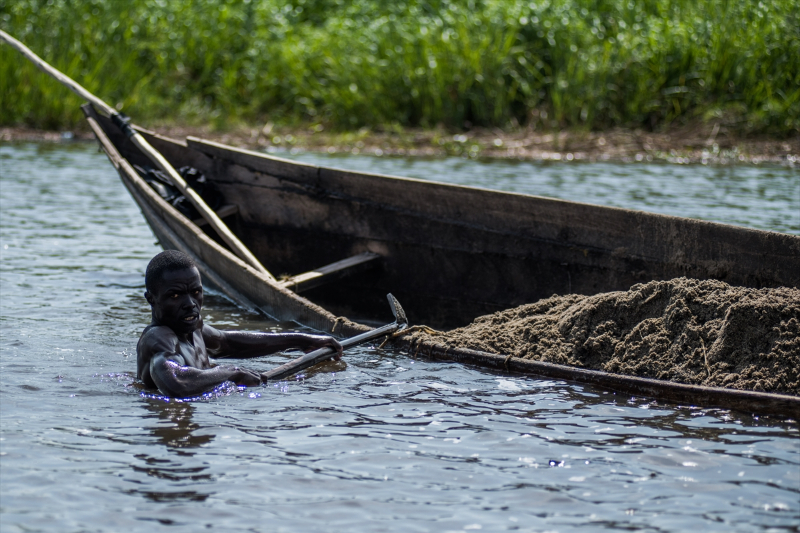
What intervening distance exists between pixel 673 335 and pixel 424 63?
9.74 meters

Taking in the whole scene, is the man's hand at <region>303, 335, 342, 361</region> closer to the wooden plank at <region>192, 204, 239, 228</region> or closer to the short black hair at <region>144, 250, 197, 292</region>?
the short black hair at <region>144, 250, 197, 292</region>

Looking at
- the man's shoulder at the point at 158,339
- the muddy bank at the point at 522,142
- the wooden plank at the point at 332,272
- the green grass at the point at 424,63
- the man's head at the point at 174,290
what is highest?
the green grass at the point at 424,63

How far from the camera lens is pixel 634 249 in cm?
497

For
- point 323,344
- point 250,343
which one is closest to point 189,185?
point 250,343

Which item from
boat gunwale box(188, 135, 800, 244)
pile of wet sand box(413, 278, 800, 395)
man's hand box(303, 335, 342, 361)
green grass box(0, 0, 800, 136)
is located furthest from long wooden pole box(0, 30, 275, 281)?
green grass box(0, 0, 800, 136)

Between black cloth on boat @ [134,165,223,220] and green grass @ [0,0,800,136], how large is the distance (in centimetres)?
716

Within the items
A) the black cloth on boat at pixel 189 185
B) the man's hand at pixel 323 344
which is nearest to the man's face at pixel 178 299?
the man's hand at pixel 323 344

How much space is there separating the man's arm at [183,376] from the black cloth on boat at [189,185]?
263 cm

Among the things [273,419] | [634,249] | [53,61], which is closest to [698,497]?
[273,419]

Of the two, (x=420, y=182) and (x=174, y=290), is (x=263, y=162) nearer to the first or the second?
(x=420, y=182)

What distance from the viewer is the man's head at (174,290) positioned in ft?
12.8

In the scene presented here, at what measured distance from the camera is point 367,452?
11.3 feet

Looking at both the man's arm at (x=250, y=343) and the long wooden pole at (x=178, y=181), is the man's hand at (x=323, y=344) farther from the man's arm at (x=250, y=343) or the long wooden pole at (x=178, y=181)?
the long wooden pole at (x=178, y=181)

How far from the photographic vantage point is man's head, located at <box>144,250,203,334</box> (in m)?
3.91
